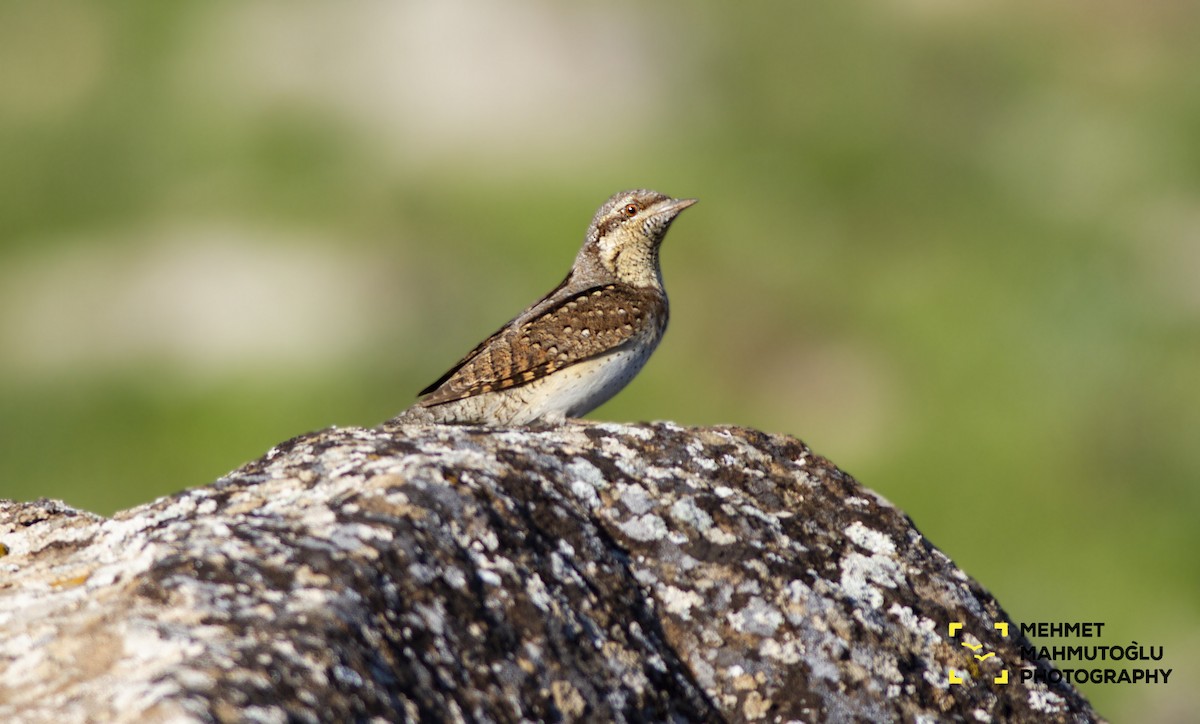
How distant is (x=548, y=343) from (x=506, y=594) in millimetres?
2704

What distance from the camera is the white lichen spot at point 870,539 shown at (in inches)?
162

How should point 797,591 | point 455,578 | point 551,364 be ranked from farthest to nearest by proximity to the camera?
point 551,364
point 797,591
point 455,578

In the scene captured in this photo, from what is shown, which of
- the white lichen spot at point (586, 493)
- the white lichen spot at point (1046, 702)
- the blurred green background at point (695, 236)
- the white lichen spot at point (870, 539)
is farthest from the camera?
the blurred green background at point (695, 236)

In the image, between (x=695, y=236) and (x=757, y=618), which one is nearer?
(x=757, y=618)

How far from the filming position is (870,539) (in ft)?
13.6

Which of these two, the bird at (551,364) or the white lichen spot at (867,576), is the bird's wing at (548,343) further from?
the white lichen spot at (867,576)

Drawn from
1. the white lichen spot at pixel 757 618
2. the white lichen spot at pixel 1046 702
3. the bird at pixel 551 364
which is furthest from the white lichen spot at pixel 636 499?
the bird at pixel 551 364

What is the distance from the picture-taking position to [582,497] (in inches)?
149

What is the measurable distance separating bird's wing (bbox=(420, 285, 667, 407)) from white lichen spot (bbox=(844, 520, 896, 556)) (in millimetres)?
1863

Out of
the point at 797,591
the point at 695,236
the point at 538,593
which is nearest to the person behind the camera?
the point at 538,593

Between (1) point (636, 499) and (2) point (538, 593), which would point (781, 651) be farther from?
(2) point (538, 593)

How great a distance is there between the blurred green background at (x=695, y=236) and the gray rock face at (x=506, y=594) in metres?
7.08

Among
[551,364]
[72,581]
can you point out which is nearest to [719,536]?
[72,581]

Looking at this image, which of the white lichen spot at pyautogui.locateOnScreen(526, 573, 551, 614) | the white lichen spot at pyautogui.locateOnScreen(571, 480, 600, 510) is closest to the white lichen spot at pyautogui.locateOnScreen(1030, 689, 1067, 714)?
the white lichen spot at pyautogui.locateOnScreen(571, 480, 600, 510)
